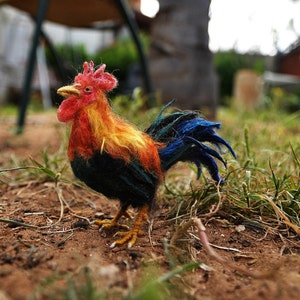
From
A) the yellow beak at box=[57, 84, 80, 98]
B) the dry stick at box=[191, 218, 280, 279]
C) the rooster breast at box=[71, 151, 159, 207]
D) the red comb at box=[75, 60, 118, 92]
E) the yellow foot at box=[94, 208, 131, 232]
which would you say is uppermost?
the red comb at box=[75, 60, 118, 92]

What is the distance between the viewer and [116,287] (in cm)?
89

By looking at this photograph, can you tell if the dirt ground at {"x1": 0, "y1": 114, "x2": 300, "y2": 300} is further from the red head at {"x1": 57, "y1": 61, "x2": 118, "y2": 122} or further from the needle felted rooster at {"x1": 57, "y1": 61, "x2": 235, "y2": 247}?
the red head at {"x1": 57, "y1": 61, "x2": 118, "y2": 122}

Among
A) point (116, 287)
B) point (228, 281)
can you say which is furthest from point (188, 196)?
point (116, 287)

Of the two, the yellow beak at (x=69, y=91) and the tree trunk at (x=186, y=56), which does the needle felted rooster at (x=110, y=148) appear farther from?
the tree trunk at (x=186, y=56)

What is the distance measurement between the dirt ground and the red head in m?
0.41

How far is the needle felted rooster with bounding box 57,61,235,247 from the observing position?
3.96 ft

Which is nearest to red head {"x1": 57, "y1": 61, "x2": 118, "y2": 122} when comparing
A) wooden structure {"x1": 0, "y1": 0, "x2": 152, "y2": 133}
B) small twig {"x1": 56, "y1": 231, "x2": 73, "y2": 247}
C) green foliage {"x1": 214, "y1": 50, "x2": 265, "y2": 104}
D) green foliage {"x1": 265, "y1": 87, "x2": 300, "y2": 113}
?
small twig {"x1": 56, "y1": 231, "x2": 73, "y2": 247}

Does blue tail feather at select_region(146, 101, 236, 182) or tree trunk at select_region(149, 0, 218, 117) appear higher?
tree trunk at select_region(149, 0, 218, 117)

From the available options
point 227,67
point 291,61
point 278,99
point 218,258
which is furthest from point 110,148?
point 291,61

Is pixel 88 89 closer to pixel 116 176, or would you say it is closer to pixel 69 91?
pixel 69 91

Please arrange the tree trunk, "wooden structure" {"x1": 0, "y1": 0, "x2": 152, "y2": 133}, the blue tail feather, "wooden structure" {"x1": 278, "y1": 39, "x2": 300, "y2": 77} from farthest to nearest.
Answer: "wooden structure" {"x1": 278, "y1": 39, "x2": 300, "y2": 77} < the tree trunk < "wooden structure" {"x1": 0, "y1": 0, "x2": 152, "y2": 133} < the blue tail feather

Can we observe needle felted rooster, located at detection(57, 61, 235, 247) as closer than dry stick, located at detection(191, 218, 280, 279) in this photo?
No

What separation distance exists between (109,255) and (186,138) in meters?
0.48

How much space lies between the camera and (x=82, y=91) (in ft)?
4.09
